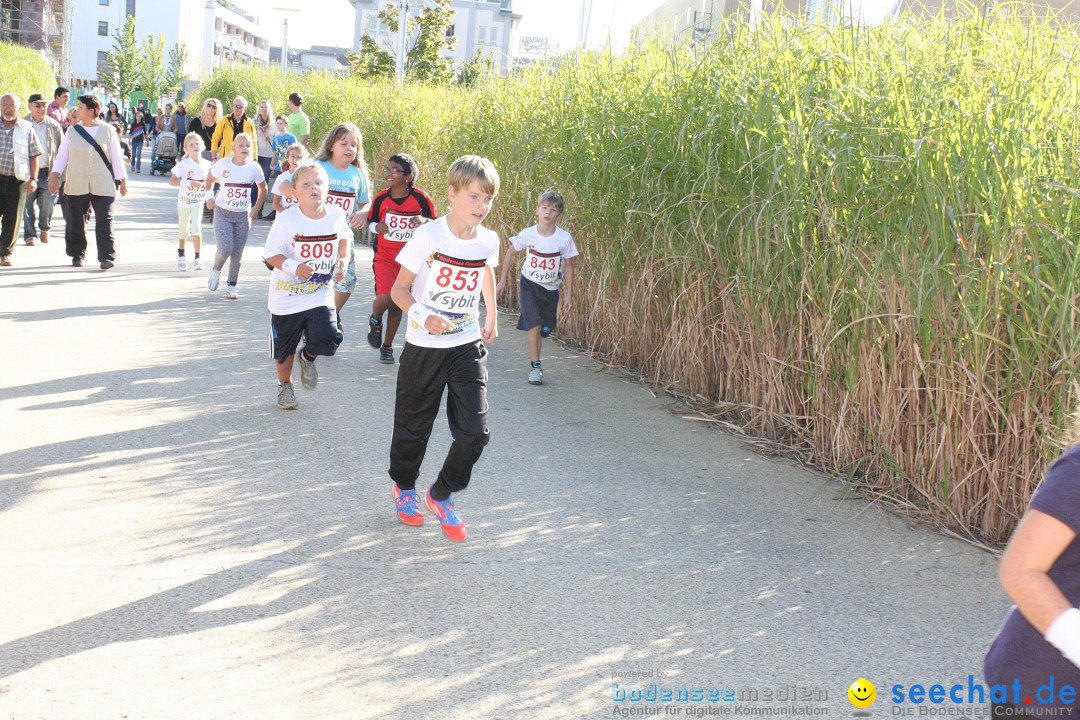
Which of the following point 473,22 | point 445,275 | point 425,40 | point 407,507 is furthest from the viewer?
point 473,22

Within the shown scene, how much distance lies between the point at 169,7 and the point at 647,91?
4164 inches

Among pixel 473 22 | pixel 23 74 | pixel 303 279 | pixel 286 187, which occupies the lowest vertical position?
pixel 303 279

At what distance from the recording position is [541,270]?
8.34 metres

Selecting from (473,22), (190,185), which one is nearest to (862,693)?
(190,185)

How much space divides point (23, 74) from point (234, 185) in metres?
22.3

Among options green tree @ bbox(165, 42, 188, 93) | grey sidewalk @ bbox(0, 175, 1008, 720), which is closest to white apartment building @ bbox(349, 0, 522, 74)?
green tree @ bbox(165, 42, 188, 93)

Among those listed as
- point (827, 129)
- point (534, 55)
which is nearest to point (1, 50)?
point (534, 55)

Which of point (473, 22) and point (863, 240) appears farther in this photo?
point (473, 22)

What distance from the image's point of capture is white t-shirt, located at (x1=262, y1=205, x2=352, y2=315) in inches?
274

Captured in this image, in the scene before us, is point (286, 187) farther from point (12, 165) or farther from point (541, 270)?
point (12, 165)

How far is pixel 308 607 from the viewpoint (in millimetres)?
4102

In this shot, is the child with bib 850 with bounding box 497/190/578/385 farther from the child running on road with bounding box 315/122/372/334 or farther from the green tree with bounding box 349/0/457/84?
the green tree with bounding box 349/0/457/84

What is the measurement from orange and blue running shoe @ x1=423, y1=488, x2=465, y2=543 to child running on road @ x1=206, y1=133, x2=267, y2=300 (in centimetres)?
668

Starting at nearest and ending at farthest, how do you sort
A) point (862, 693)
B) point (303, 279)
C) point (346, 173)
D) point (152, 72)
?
point (862, 693) < point (303, 279) < point (346, 173) < point (152, 72)
